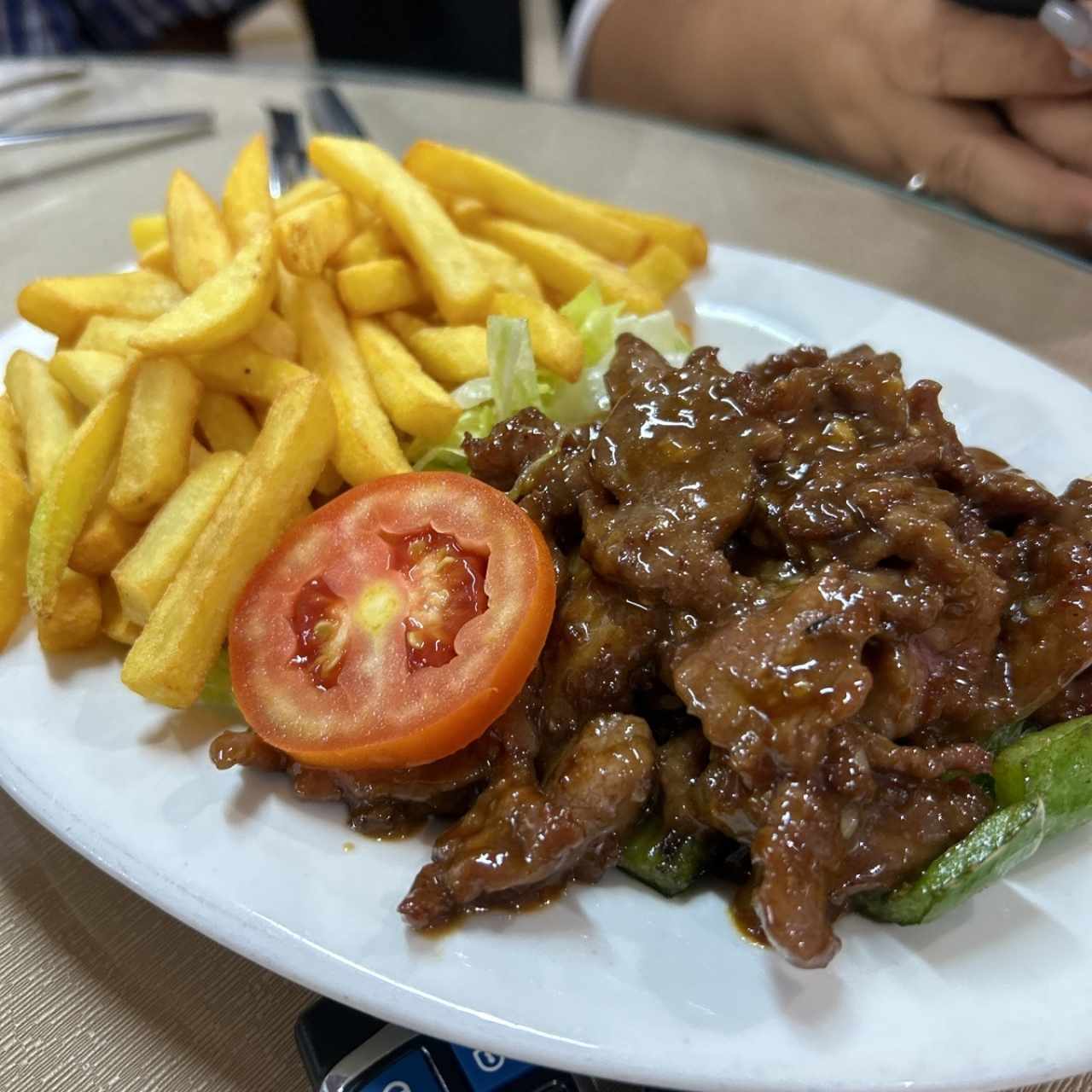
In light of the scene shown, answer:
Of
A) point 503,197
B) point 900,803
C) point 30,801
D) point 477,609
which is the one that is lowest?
point 30,801

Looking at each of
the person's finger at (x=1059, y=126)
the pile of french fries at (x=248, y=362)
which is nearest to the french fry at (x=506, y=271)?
the pile of french fries at (x=248, y=362)

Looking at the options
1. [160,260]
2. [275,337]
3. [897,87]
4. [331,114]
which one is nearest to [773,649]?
[275,337]

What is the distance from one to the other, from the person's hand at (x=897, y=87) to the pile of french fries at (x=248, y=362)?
1305 millimetres

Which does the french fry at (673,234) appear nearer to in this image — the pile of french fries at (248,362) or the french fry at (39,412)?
the pile of french fries at (248,362)

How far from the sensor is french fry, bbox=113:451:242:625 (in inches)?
74.9

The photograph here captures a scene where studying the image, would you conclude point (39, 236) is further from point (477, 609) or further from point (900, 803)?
point (900, 803)

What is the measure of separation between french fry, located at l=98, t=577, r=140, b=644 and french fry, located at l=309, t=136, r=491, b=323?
1085 millimetres

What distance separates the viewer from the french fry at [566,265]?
270 cm

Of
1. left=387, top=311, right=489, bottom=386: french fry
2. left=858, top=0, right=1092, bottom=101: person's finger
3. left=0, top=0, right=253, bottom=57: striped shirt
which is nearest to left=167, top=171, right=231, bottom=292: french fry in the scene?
left=387, top=311, right=489, bottom=386: french fry

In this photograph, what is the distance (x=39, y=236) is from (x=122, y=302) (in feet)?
6.22

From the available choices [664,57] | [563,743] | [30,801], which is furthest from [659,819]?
[664,57]

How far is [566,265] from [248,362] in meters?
1.02

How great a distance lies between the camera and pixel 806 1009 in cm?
132

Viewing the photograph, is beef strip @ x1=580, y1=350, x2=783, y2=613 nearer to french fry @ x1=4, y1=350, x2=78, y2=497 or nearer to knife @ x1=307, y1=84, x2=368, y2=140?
french fry @ x1=4, y1=350, x2=78, y2=497
